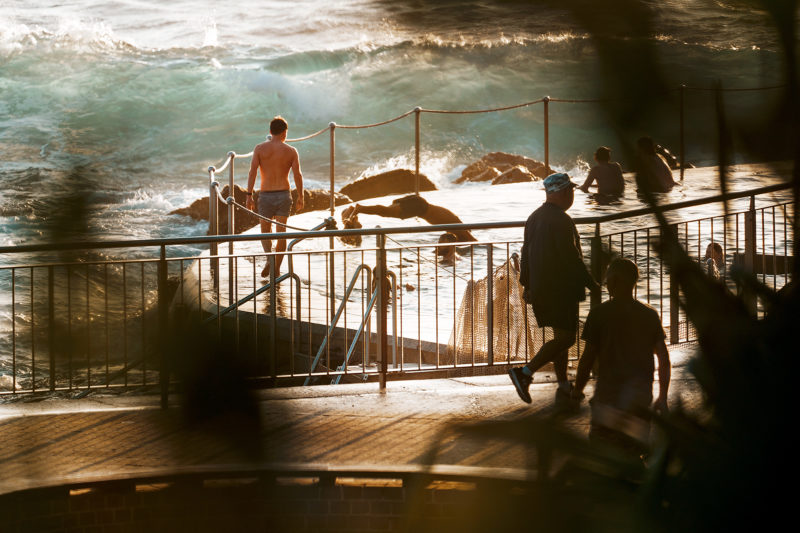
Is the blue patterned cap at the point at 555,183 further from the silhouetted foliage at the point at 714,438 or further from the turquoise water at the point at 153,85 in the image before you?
the silhouetted foliage at the point at 714,438

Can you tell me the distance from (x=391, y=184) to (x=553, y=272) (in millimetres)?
15363

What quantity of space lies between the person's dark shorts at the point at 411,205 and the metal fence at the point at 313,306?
885 millimetres

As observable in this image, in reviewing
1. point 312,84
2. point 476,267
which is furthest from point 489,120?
point 476,267

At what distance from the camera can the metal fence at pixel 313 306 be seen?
0.84 metres

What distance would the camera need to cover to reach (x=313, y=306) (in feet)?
28.5

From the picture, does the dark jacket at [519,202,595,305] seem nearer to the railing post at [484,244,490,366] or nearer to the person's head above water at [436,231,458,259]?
the railing post at [484,244,490,366]

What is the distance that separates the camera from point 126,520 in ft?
12.1

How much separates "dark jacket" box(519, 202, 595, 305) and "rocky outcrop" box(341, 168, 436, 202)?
14.6 meters

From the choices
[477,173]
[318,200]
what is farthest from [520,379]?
[477,173]

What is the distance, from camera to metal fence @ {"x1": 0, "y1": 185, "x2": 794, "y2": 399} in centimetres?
84

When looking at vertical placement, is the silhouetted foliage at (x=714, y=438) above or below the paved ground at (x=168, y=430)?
above

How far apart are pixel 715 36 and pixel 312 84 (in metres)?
49.3

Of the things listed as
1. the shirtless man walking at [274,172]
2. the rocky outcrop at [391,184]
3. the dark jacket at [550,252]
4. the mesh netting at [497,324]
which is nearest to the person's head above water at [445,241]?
the shirtless man walking at [274,172]

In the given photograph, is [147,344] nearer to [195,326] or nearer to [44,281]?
[195,326]
